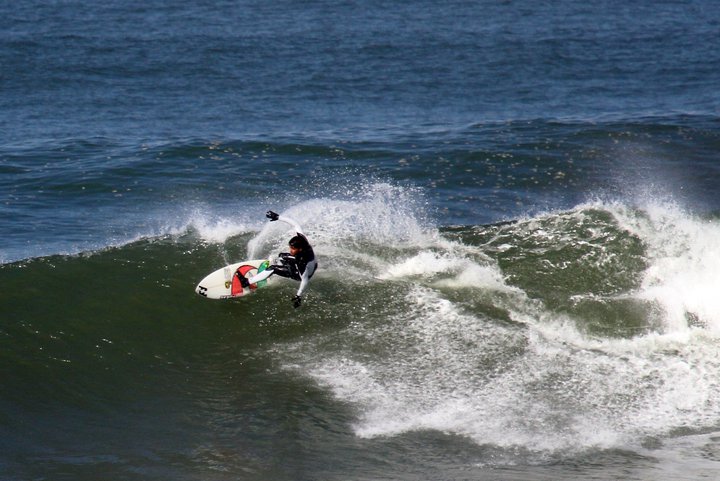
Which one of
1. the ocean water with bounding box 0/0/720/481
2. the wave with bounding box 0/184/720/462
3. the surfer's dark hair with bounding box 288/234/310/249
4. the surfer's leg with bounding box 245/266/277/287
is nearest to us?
the ocean water with bounding box 0/0/720/481

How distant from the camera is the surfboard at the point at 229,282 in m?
15.1

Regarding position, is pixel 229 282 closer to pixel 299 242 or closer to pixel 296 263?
pixel 296 263

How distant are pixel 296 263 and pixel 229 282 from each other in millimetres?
1496

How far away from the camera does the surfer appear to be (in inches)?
562

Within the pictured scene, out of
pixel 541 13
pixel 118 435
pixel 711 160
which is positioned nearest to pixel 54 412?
pixel 118 435

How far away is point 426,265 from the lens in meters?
16.3

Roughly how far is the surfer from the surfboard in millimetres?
203

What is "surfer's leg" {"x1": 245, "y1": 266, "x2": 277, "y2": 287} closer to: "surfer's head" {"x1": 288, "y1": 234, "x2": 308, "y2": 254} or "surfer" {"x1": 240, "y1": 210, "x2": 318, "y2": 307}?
"surfer" {"x1": 240, "y1": 210, "x2": 318, "y2": 307}

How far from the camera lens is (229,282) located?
1525cm

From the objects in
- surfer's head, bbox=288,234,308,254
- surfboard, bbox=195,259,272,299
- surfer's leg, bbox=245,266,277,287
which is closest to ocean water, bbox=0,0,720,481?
surfboard, bbox=195,259,272,299

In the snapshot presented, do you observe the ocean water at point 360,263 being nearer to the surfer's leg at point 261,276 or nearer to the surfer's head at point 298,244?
the surfer's leg at point 261,276

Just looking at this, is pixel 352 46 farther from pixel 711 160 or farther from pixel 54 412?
pixel 54 412

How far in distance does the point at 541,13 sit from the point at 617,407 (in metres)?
31.0

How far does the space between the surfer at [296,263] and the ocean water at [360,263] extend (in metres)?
0.68
